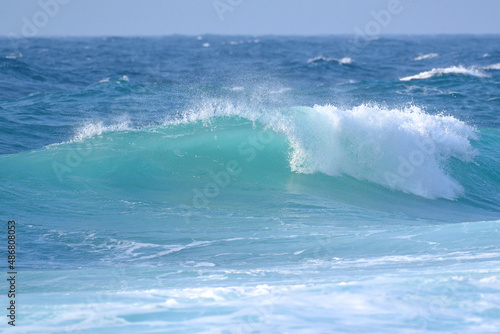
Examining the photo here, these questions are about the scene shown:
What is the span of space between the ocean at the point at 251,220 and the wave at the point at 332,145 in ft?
0.12

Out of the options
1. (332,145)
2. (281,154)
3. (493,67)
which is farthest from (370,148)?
(493,67)

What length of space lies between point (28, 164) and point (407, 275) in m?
8.13

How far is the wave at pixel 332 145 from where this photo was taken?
1096 centimetres

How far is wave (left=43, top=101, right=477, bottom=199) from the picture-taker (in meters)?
11.0

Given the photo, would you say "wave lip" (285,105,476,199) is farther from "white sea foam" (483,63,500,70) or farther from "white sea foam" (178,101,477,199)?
"white sea foam" (483,63,500,70)

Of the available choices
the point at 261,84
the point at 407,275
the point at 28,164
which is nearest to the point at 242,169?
the point at 28,164

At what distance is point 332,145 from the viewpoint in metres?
11.1

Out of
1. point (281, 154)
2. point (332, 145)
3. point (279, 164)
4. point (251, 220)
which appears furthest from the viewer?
point (281, 154)

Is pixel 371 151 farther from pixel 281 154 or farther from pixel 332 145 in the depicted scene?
Result: pixel 281 154

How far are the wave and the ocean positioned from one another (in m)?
0.04

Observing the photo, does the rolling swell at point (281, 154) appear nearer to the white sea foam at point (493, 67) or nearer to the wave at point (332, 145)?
the wave at point (332, 145)

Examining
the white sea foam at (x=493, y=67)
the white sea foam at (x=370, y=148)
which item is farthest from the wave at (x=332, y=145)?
the white sea foam at (x=493, y=67)

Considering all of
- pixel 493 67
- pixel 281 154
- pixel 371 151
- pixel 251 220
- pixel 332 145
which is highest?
pixel 493 67

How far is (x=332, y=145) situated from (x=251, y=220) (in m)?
3.36
